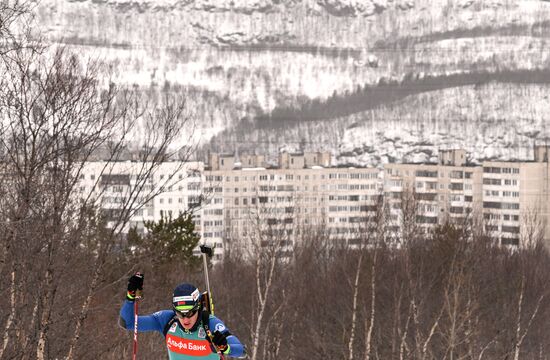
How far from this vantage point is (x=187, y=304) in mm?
8648

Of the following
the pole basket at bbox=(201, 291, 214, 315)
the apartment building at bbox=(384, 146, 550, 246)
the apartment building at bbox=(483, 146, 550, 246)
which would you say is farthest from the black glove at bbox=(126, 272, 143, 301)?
the apartment building at bbox=(483, 146, 550, 246)

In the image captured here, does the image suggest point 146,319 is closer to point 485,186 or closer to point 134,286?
point 134,286

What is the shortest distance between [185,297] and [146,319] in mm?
577

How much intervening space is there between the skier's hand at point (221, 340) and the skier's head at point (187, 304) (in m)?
0.19

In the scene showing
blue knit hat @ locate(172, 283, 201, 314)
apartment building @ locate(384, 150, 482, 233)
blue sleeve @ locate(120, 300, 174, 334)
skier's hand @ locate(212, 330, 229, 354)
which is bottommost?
skier's hand @ locate(212, 330, 229, 354)

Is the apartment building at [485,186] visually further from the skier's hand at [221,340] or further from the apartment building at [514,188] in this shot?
the skier's hand at [221,340]

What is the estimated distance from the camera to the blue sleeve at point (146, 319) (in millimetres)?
9055

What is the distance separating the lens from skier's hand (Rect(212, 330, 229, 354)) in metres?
8.69

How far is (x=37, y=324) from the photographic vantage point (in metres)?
14.1

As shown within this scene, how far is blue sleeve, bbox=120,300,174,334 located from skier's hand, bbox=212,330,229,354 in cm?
46

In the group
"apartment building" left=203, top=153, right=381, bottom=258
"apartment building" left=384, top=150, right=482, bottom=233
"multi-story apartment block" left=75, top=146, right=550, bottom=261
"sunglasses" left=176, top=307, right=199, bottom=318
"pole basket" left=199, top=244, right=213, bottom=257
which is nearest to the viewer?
"sunglasses" left=176, top=307, right=199, bottom=318

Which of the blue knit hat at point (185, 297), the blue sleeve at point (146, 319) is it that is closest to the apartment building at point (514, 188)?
the blue sleeve at point (146, 319)

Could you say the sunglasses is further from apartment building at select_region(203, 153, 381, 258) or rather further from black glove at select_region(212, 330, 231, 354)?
apartment building at select_region(203, 153, 381, 258)

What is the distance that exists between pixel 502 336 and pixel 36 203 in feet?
114
